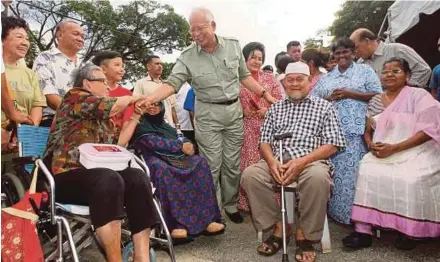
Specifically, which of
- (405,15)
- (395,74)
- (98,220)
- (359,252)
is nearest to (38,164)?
(98,220)

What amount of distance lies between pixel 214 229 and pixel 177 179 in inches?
20.3

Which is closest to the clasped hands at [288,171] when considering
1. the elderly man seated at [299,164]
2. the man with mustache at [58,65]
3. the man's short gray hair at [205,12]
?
the elderly man seated at [299,164]

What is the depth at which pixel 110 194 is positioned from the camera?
92.4 inches

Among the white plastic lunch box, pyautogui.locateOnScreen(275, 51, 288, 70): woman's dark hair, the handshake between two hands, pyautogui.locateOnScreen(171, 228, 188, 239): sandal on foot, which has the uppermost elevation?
pyautogui.locateOnScreen(275, 51, 288, 70): woman's dark hair

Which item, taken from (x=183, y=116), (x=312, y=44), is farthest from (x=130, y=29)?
(x=183, y=116)

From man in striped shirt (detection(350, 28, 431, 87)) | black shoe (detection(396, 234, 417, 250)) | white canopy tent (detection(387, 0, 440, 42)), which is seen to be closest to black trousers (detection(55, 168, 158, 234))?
black shoe (detection(396, 234, 417, 250))

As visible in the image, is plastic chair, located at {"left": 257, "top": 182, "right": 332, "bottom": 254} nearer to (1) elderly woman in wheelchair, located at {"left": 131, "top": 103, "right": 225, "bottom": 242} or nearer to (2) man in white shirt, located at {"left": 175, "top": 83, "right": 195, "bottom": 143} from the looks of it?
(1) elderly woman in wheelchair, located at {"left": 131, "top": 103, "right": 225, "bottom": 242}

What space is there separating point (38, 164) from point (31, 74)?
4.16ft

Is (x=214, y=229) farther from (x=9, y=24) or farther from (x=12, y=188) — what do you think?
(x=9, y=24)

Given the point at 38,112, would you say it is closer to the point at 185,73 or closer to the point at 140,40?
the point at 185,73

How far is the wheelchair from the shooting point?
2.24m

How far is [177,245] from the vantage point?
3391mm

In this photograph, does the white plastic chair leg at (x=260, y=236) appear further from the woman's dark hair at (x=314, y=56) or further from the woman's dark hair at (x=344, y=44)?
the woman's dark hair at (x=314, y=56)

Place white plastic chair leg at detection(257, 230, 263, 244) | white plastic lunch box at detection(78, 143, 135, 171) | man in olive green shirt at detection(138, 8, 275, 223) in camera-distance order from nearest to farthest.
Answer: white plastic lunch box at detection(78, 143, 135, 171)
white plastic chair leg at detection(257, 230, 263, 244)
man in olive green shirt at detection(138, 8, 275, 223)
